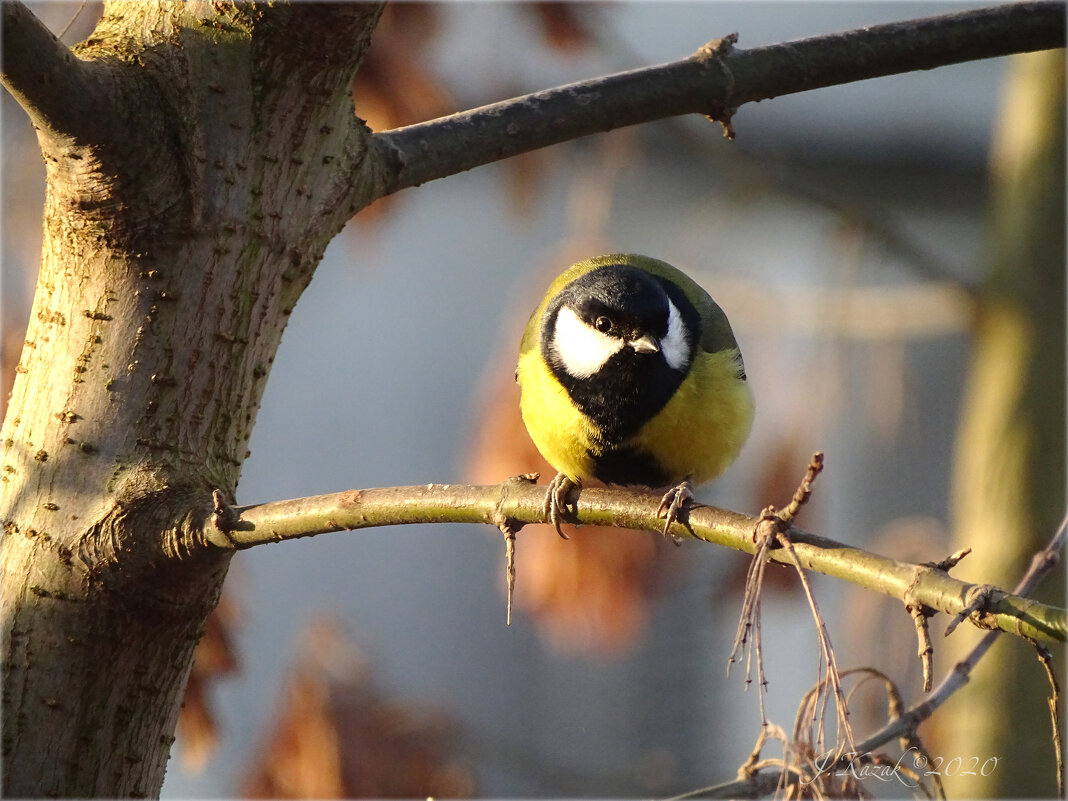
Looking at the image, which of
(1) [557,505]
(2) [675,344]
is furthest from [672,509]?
(2) [675,344]

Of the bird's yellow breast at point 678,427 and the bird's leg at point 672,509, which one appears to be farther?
the bird's yellow breast at point 678,427

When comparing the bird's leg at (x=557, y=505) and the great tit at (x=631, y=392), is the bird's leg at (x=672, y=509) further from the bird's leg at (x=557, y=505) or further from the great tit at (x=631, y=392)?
the great tit at (x=631, y=392)

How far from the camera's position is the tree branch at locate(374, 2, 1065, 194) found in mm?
1454

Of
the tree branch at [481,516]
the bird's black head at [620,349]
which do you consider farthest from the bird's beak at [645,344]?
the tree branch at [481,516]

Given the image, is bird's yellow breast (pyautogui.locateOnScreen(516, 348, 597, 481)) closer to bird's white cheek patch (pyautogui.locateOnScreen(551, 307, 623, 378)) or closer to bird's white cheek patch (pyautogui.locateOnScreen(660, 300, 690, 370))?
bird's white cheek patch (pyautogui.locateOnScreen(551, 307, 623, 378))

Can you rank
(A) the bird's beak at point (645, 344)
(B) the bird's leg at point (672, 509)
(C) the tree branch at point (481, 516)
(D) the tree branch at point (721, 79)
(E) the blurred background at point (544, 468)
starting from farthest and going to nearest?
(E) the blurred background at point (544, 468), (A) the bird's beak at point (645, 344), (D) the tree branch at point (721, 79), (B) the bird's leg at point (672, 509), (C) the tree branch at point (481, 516)

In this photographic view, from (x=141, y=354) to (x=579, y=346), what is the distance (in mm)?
839

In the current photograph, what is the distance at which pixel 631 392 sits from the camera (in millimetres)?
1846

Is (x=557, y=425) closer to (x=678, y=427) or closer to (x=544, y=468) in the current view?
(x=678, y=427)

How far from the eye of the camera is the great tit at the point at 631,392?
1.84 m

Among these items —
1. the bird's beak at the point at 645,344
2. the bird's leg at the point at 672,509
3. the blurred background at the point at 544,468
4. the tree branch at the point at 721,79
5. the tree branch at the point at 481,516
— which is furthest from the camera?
the blurred background at the point at 544,468

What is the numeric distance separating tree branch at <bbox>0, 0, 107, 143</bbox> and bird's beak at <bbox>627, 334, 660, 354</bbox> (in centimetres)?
A: 92

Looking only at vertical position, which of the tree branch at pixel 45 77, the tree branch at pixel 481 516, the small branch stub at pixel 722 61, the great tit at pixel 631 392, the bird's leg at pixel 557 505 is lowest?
the tree branch at pixel 481 516

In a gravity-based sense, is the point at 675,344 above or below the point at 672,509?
above
